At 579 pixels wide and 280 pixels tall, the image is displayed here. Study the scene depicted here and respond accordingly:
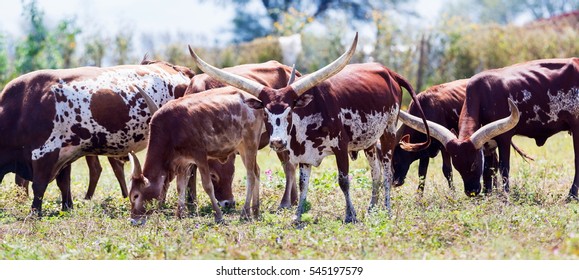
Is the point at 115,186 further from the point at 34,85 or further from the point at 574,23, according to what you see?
the point at 574,23

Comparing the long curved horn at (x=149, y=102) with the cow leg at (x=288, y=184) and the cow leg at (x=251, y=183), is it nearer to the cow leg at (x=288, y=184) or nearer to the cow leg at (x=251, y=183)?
the cow leg at (x=251, y=183)

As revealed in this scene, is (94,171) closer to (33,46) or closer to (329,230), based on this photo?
(329,230)

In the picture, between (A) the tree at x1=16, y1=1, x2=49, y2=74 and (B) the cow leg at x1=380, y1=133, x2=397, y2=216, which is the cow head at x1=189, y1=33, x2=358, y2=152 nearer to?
(B) the cow leg at x1=380, y1=133, x2=397, y2=216

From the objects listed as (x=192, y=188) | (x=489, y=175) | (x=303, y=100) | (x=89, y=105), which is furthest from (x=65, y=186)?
(x=489, y=175)

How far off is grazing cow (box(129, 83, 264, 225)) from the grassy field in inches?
12.2

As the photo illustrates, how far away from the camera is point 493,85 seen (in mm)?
12023

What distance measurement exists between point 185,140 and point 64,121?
7.51 ft

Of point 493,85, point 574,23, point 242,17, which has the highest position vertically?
point 493,85

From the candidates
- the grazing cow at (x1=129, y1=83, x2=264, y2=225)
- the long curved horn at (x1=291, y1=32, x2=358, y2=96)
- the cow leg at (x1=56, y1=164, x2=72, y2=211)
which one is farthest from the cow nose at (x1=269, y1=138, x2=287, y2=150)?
the cow leg at (x1=56, y1=164, x2=72, y2=211)

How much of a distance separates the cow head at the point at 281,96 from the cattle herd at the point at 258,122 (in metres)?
0.01

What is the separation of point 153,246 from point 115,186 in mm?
6252

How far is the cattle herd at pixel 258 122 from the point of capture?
10469 millimetres

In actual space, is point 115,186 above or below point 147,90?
below
